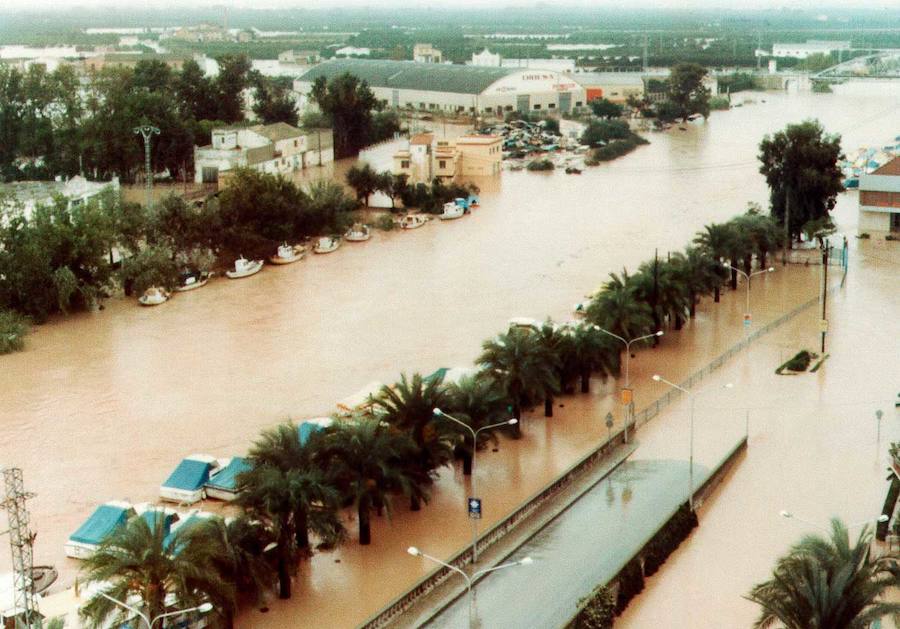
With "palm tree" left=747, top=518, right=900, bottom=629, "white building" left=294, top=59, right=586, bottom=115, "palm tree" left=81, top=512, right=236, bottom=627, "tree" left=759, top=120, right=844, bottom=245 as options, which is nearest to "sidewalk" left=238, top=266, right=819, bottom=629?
"palm tree" left=81, top=512, right=236, bottom=627

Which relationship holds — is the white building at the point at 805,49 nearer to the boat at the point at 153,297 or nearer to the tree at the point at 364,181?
the tree at the point at 364,181

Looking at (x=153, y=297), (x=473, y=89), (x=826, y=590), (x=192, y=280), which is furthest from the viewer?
(x=473, y=89)

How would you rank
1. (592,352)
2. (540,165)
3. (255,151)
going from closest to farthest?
(592,352) < (255,151) < (540,165)

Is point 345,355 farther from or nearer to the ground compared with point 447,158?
nearer to the ground

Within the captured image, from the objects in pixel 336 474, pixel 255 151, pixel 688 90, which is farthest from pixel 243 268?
pixel 688 90

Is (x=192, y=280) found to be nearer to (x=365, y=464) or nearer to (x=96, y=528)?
(x=96, y=528)

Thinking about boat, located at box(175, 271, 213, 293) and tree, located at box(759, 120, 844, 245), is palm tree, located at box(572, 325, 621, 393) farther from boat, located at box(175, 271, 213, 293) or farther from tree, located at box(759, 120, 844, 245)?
tree, located at box(759, 120, 844, 245)
